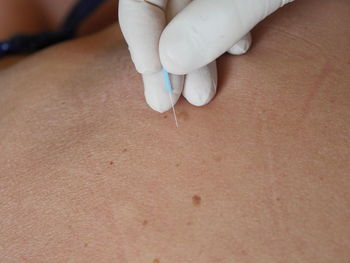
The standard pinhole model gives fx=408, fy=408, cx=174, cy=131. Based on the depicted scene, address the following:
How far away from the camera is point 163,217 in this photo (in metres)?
0.84

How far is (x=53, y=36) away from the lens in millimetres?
1454

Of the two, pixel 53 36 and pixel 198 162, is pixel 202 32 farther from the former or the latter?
pixel 53 36

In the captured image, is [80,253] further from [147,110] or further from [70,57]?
[70,57]

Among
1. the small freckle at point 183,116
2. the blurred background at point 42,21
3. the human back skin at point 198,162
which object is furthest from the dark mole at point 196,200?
the blurred background at point 42,21

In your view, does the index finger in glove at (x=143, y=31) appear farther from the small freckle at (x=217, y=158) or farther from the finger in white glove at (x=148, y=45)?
the small freckle at (x=217, y=158)

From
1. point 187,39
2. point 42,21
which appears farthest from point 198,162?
point 42,21

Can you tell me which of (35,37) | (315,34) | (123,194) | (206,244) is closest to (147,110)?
(123,194)

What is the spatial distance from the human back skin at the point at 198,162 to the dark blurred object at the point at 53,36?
388mm

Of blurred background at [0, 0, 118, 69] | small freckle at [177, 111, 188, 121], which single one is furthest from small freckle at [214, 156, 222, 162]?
blurred background at [0, 0, 118, 69]

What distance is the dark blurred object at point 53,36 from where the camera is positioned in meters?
1.39

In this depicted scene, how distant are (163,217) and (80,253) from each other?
182 millimetres

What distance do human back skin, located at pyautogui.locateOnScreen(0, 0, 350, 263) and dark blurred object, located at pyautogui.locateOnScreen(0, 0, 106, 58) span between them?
388mm

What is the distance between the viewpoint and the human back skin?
802mm

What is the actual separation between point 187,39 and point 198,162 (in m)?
0.27
